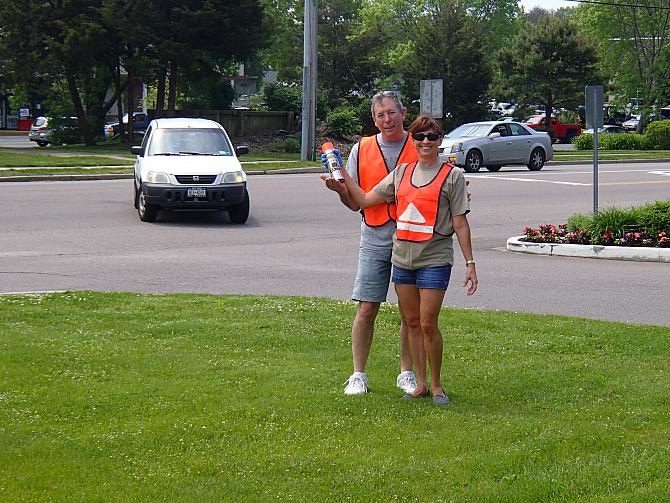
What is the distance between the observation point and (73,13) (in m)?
36.5

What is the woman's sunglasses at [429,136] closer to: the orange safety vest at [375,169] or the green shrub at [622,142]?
the orange safety vest at [375,169]

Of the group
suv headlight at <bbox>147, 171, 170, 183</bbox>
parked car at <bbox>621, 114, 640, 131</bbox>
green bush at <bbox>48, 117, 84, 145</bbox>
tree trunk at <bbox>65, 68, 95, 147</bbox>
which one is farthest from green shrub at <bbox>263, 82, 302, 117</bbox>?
parked car at <bbox>621, 114, 640, 131</bbox>

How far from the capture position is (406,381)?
6.40 m

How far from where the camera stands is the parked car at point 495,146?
29906 millimetres

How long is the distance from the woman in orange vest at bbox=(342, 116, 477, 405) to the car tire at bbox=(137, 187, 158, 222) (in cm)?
1116

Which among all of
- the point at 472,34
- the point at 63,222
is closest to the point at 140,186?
the point at 63,222

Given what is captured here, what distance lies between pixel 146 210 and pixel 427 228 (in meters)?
11.5

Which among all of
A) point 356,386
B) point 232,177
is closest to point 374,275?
point 356,386

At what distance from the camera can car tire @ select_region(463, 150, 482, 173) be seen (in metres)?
30.0

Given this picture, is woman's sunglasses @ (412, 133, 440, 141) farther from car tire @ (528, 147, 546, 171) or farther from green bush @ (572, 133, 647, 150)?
green bush @ (572, 133, 647, 150)

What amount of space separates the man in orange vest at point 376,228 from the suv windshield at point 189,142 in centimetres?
1177

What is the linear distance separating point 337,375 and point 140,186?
36.4 feet

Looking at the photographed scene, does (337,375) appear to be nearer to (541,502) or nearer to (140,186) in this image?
(541,502)

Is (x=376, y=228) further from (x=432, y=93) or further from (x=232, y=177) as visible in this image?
(x=432, y=93)
